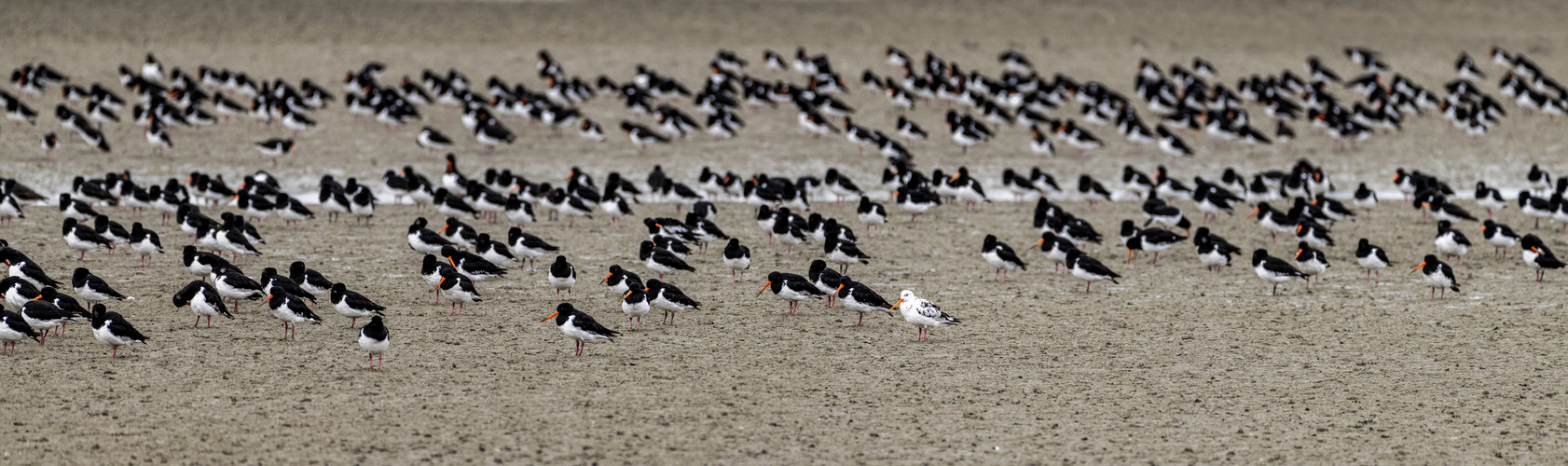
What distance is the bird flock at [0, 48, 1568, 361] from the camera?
55.2ft

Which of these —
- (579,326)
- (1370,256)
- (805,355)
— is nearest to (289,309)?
(579,326)

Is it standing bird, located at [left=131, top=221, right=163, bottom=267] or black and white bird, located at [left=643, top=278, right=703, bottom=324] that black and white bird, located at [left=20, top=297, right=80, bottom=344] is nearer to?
standing bird, located at [left=131, top=221, right=163, bottom=267]

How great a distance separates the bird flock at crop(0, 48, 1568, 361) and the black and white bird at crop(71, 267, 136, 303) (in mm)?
23

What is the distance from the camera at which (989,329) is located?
16.3 metres

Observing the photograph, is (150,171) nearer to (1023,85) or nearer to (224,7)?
(224,7)

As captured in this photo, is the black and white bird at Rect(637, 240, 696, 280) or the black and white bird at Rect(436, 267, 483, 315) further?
the black and white bird at Rect(637, 240, 696, 280)

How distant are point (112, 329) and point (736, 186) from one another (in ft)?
40.9

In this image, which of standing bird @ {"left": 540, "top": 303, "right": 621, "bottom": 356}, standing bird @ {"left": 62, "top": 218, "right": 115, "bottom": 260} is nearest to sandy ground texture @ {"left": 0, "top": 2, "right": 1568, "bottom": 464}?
standing bird @ {"left": 540, "top": 303, "right": 621, "bottom": 356}

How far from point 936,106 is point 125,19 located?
70.0 ft

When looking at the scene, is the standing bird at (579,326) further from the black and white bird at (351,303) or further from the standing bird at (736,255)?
the standing bird at (736,255)

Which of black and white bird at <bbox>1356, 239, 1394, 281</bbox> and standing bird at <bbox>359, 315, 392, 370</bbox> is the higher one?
black and white bird at <bbox>1356, 239, 1394, 281</bbox>

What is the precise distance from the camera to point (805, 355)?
1511 centimetres

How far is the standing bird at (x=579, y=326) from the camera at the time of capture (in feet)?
48.4

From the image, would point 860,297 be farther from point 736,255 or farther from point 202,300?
point 202,300
